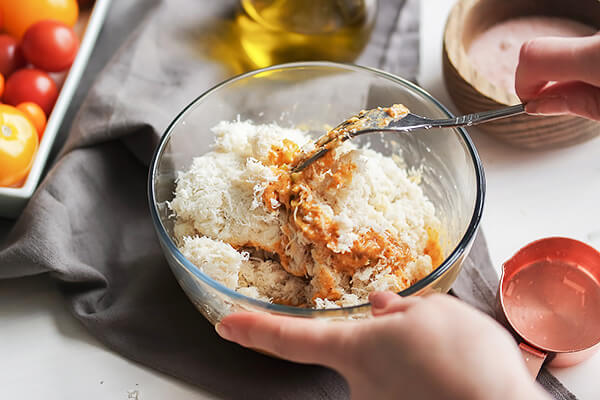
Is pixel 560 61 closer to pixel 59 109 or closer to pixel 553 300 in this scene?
pixel 553 300

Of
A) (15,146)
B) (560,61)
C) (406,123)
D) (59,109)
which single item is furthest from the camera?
(59,109)

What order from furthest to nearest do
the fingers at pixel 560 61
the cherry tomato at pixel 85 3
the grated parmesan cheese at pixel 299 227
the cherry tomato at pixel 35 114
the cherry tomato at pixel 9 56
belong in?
the cherry tomato at pixel 85 3
the cherry tomato at pixel 9 56
the cherry tomato at pixel 35 114
the grated parmesan cheese at pixel 299 227
the fingers at pixel 560 61

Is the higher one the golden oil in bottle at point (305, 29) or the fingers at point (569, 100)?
the fingers at point (569, 100)

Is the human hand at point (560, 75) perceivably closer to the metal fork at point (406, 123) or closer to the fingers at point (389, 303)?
the metal fork at point (406, 123)

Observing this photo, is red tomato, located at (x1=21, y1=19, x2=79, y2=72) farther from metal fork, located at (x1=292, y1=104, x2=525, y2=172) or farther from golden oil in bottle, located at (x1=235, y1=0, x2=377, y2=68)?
metal fork, located at (x1=292, y1=104, x2=525, y2=172)

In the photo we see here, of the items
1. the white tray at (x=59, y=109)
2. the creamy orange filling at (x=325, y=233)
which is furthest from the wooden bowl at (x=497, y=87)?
the white tray at (x=59, y=109)

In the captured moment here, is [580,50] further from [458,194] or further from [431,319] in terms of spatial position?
[431,319]

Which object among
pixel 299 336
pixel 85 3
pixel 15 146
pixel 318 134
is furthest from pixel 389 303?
pixel 85 3
